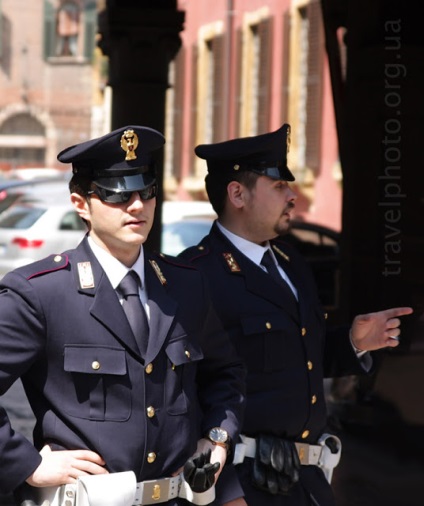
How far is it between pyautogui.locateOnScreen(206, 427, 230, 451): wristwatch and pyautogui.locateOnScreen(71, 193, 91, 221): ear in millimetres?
635

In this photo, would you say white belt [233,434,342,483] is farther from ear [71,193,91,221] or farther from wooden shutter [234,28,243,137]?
wooden shutter [234,28,243,137]

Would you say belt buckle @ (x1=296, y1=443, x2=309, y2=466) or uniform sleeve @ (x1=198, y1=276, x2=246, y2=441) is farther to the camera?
belt buckle @ (x1=296, y1=443, x2=309, y2=466)

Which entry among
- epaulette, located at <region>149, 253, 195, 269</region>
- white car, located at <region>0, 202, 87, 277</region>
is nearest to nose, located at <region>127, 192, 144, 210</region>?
epaulette, located at <region>149, 253, 195, 269</region>

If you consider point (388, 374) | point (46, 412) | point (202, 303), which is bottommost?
point (388, 374)

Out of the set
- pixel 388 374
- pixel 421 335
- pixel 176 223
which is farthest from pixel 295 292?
pixel 176 223

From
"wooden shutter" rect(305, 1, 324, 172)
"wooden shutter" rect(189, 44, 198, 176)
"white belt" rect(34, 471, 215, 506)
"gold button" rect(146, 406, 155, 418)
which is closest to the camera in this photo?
"white belt" rect(34, 471, 215, 506)

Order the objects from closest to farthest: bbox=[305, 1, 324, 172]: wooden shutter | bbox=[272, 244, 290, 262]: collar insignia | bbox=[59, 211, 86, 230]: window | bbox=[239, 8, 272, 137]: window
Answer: bbox=[272, 244, 290, 262]: collar insignia → bbox=[59, 211, 86, 230]: window → bbox=[305, 1, 324, 172]: wooden shutter → bbox=[239, 8, 272, 137]: window

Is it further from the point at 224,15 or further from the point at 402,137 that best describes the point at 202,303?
the point at 224,15

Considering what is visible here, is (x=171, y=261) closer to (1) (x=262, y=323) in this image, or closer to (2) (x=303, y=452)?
(1) (x=262, y=323)

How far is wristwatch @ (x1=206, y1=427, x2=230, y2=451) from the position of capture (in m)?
3.64

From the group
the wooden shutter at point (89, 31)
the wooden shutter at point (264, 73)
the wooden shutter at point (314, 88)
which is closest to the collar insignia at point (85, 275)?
the wooden shutter at point (314, 88)

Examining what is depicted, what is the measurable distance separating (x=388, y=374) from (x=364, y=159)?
4.45 feet

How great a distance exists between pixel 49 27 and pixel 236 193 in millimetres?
53502

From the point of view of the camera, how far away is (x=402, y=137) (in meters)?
8.22
